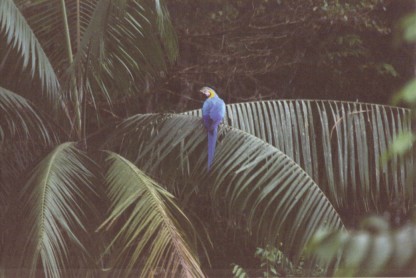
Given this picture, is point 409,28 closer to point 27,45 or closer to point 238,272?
point 27,45

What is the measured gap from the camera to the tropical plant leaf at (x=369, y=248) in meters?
0.55

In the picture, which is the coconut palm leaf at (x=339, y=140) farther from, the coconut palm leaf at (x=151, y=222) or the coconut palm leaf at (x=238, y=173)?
the coconut palm leaf at (x=151, y=222)

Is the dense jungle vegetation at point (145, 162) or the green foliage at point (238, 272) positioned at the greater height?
the dense jungle vegetation at point (145, 162)

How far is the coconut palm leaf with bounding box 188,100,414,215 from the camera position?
11.9 feet

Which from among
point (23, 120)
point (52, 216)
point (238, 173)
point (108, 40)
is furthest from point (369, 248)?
point (23, 120)

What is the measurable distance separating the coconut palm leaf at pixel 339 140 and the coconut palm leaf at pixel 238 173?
132mm

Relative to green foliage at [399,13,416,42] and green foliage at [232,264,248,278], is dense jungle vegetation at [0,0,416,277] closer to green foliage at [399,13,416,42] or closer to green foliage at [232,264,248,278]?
green foliage at [232,264,248,278]

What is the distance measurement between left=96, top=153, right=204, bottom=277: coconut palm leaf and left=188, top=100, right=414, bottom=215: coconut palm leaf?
0.65 meters

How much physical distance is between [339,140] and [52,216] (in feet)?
4.64

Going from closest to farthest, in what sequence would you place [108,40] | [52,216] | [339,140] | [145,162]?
[52,216] < [339,140] < [145,162] < [108,40]

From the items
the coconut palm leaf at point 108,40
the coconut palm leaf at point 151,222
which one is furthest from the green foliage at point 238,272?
the coconut palm leaf at point 151,222

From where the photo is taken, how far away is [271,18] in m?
5.61

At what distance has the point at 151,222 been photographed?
3061mm

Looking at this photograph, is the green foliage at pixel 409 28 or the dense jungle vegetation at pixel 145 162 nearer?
the green foliage at pixel 409 28
